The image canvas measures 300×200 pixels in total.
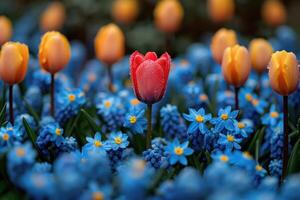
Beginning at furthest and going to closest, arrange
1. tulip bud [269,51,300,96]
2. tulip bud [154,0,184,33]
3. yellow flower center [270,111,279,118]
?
1. tulip bud [154,0,184,33]
2. yellow flower center [270,111,279,118]
3. tulip bud [269,51,300,96]

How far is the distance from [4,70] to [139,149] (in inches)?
30.0

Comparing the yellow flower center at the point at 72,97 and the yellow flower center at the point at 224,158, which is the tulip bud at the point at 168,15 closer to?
the yellow flower center at the point at 72,97

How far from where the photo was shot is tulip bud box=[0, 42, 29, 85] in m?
2.65

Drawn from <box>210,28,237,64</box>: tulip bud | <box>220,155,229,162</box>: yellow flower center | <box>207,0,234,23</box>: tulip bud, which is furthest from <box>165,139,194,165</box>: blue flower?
<box>207,0,234,23</box>: tulip bud

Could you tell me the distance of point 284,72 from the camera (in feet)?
8.06

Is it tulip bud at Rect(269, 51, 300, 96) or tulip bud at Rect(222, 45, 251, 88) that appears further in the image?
tulip bud at Rect(222, 45, 251, 88)

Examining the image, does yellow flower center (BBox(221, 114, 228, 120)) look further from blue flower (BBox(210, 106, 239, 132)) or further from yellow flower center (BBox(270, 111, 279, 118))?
yellow flower center (BBox(270, 111, 279, 118))

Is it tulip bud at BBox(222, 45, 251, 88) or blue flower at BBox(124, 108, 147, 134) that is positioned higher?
tulip bud at BBox(222, 45, 251, 88)

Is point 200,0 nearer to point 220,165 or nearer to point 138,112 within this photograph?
point 138,112

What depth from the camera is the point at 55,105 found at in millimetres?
3270

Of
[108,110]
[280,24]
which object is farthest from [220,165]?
[280,24]

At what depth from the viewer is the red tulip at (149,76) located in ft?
7.97

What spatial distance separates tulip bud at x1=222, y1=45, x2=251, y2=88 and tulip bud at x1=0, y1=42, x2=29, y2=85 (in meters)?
0.99

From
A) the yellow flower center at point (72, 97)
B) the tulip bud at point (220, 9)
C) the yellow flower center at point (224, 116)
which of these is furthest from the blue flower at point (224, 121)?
the tulip bud at point (220, 9)
